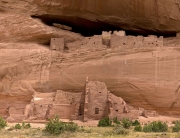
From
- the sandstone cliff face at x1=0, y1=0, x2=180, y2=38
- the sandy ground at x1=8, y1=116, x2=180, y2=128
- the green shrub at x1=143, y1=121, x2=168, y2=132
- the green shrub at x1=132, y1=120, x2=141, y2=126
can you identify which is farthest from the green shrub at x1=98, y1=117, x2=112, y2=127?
the sandstone cliff face at x1=0, y1=0, x2=180, y2=38

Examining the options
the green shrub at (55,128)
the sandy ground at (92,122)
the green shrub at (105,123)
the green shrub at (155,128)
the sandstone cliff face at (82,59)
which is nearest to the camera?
the green shrub at (55,128)

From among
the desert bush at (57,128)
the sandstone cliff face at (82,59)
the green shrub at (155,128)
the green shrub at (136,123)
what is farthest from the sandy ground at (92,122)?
the desert bush at (57,128)

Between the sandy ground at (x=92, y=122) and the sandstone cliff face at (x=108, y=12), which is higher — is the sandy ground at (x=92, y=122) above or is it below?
below

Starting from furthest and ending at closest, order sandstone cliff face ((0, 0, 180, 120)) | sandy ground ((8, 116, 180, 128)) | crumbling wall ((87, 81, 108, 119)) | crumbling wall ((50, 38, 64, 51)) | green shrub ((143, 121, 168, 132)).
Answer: crumbling wall ((50, 38, 64, 51)) → sandstone cliff face ((0, 0, 180, 120)) → crumbling wall ((87, 81, 108, 119)) → sandy ground ((8, 116, 180, 128)) → green shrub ((143, 121, 168, 132))

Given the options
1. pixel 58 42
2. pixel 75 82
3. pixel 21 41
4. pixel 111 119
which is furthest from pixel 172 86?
pixel 21 41

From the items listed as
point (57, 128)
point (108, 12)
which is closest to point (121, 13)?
point (108, 12)

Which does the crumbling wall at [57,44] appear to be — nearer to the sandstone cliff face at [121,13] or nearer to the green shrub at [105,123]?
the sandstone cliff face at [121,13]

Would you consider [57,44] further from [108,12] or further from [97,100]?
[97,100]

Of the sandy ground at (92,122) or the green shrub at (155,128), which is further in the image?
the sandy ground at (92,122)

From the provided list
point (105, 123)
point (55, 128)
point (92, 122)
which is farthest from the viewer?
point (92, 122)

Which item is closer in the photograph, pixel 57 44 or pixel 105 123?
pixel 105 123

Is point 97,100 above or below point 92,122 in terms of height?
above

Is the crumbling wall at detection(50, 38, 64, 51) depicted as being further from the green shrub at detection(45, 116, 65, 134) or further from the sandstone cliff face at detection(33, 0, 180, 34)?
the green shrub at detection(45, 116, 65, 134)

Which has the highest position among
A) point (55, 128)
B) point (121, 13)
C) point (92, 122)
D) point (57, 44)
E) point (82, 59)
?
point (121, 13)
